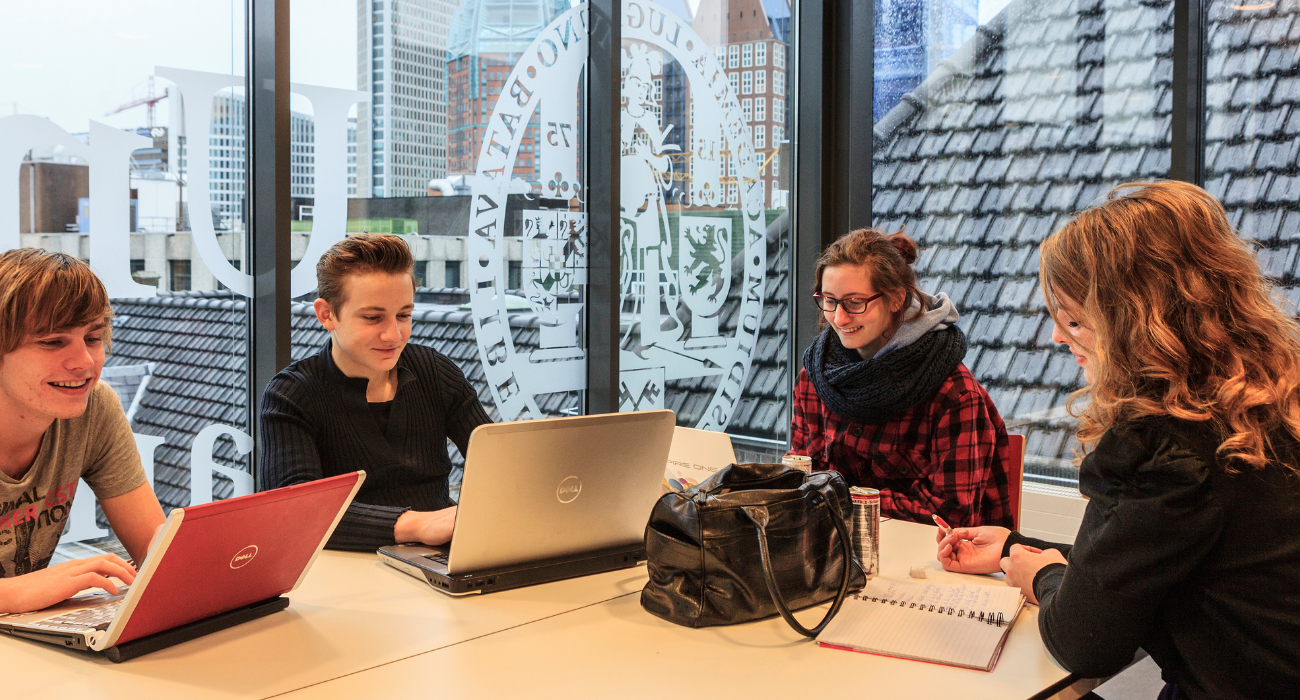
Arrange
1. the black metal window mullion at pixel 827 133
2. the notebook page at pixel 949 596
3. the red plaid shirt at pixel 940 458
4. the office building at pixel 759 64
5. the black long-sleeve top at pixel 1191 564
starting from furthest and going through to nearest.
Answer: the black metal window mullion at pixel 827 133 → the office building at pixel 759 64 → the red plaid shirt at pixel 940 458 → the notebook page at pixel 949 596 → the black long-sleeve top at pixel 1191 564

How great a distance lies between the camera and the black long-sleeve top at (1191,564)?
1.15 m

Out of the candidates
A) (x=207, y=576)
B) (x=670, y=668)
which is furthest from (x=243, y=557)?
(x=670, y=668)

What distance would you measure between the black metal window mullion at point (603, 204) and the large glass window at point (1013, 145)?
129 cm

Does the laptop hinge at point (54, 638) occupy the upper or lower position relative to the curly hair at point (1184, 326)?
lower

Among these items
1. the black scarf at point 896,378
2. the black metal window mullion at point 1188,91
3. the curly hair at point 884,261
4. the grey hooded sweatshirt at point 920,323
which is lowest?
the black scarf at point 896,378

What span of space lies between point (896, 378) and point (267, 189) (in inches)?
68.2

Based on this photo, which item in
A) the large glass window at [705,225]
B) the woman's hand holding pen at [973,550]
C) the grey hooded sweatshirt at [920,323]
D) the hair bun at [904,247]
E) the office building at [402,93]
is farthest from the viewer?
the large glass window at [705,225]

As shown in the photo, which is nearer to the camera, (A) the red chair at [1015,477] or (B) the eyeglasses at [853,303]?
(A) the red chair at [1015,477]

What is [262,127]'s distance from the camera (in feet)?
8.48

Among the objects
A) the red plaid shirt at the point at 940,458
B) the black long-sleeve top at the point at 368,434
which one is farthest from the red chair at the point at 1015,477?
the black long-sleeve top at the point at 368,434

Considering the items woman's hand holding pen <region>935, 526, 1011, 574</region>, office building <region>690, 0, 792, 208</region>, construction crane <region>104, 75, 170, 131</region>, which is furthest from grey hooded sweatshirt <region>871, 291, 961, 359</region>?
construction crane <region>104, 75, 170, 131</region>

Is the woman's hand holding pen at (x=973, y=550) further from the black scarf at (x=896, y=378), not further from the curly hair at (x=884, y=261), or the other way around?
the curly hair at (x=884, y=261)

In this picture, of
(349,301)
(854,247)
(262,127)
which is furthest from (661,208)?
(349,301)

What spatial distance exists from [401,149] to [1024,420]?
245 cm
